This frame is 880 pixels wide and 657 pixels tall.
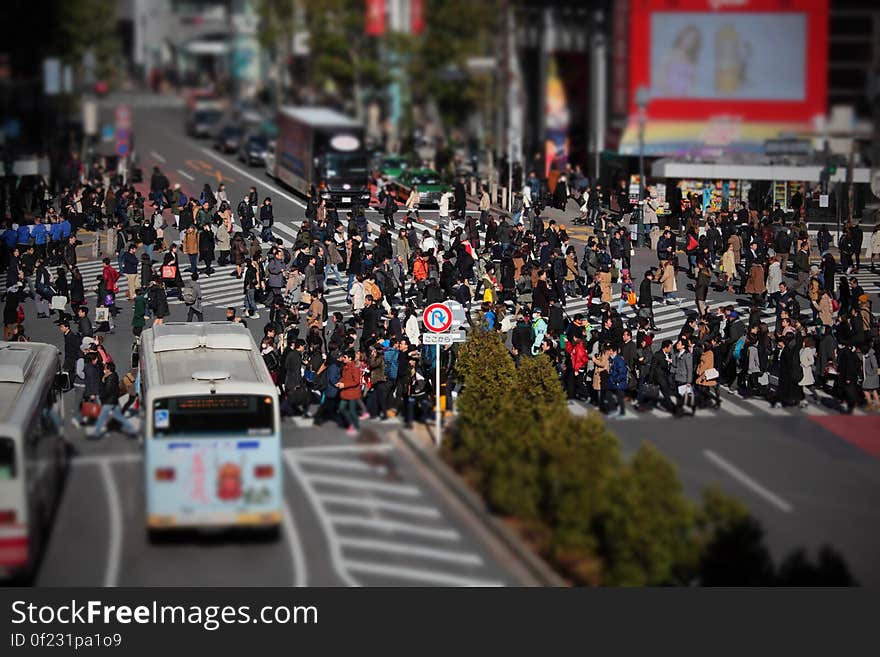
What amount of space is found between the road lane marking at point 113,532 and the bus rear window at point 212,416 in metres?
1.31

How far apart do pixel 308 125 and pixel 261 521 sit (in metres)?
10.7

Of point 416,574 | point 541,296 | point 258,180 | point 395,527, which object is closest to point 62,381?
point 258,180

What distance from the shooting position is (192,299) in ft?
100

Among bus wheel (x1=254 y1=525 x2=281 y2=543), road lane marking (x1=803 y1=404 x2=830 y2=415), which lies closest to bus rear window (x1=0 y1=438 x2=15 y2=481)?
bus wheel (x1=254 y1=525 x2=281 y2=543)

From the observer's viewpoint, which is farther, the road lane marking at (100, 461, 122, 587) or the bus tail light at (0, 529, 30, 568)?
the road lane marking at (100, 461, 122, 587)

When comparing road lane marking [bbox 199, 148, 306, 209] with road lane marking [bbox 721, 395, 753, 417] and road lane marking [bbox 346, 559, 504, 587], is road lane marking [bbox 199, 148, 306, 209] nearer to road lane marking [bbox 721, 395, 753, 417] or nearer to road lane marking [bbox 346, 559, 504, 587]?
road lane marking [bbox 721, 395, 753, 417]

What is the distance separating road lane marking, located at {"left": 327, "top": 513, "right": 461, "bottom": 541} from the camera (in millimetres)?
22328

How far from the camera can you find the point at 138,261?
3061cm

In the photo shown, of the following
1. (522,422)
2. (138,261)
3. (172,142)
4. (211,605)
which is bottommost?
(211,605)

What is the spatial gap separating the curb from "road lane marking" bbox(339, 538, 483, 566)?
→ 50cm

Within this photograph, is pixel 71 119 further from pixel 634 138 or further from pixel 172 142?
pixel 634 138

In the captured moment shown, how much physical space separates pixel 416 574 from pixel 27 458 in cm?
540

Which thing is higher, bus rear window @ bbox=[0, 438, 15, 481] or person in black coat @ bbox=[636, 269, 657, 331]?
person in black coat @ bbox=[636, 269, 657, 331]

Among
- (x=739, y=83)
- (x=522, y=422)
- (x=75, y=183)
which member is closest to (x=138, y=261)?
(x=75, y=183)
